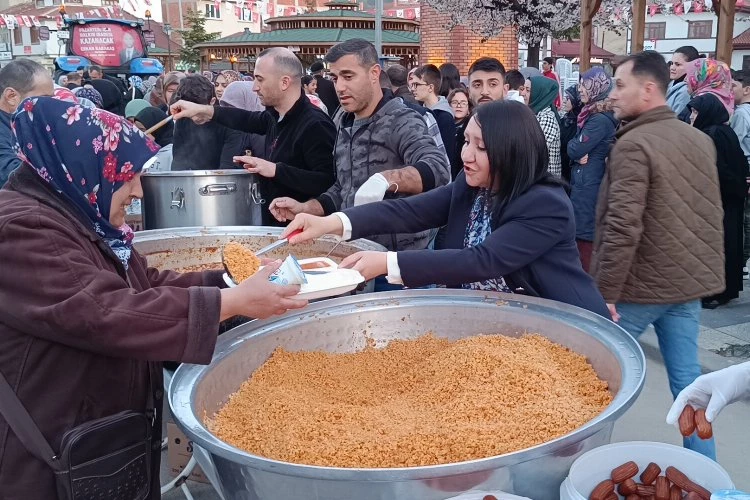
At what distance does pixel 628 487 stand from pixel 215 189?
245 centimetres

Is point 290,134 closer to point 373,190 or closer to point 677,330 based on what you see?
point 373,190

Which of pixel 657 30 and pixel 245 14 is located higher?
pixel 245 14

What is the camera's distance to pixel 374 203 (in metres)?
2.57

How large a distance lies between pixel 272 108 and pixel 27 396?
2.99 meters

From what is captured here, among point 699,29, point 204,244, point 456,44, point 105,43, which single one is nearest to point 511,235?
point 204,244

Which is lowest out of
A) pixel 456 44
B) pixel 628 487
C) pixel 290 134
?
pixel 628 487

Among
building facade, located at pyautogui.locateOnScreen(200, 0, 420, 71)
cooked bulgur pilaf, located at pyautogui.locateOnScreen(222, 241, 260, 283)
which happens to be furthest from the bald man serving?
building facade, located at pyautogui.locateOnScreen(200, 0, 420, 71)

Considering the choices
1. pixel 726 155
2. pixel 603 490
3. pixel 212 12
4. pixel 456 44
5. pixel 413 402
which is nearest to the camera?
pixel 603 490

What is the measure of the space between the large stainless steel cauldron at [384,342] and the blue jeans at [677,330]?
3.94 ft

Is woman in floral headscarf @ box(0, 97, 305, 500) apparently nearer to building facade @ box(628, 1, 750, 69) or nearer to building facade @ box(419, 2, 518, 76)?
building facade @ box(419, 2, 518, 76)

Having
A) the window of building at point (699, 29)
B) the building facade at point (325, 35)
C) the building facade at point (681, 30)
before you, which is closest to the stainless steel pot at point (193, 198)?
the building facade at point (325, 35)

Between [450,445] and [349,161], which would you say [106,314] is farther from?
[349,161]

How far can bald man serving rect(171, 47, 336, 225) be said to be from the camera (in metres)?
3.62

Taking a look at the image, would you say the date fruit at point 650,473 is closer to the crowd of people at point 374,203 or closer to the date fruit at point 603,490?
the date fruit at point 603,490
